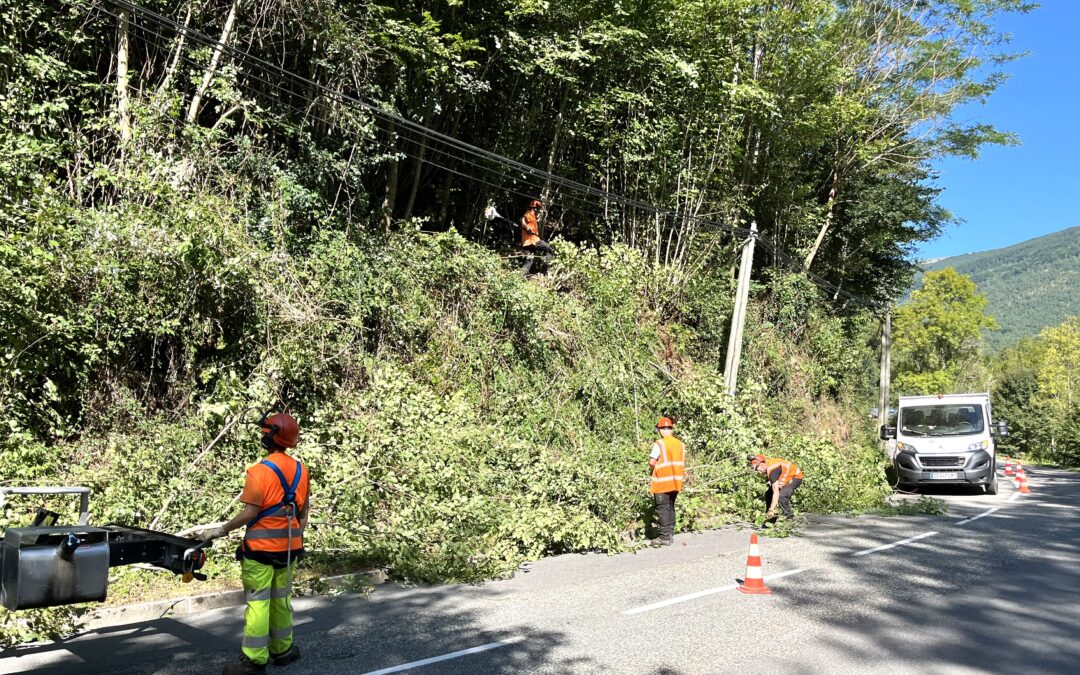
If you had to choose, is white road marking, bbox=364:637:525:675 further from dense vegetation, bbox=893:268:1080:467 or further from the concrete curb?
dense vegetation, bbox=893:268:1080:467

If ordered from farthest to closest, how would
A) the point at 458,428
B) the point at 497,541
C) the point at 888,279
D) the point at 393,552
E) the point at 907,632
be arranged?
the point at 888,279
the point at 458,428
the point at 497,541
the point at 393,552
the point at 907,632

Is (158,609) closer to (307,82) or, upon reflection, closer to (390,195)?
(307,82)

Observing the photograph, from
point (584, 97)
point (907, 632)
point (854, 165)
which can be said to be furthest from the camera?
point (854, 165)

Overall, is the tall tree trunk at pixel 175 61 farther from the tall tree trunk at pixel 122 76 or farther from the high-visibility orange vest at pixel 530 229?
the high-visibility orange vest at pixel 530 229

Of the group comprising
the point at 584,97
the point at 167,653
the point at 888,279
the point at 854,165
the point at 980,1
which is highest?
the point at 980,1

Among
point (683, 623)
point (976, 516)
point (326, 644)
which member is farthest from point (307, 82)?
point (976, 516)

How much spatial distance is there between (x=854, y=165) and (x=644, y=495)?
67.0 feet

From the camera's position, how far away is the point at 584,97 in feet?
56.3

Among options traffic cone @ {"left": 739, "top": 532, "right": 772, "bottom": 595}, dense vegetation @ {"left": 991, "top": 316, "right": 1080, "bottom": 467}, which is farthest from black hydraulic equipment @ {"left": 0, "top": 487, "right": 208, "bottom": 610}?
Answer: dense vegetation @ {"left": 991, "top": 316, "right": 1080, "bottom": 467}

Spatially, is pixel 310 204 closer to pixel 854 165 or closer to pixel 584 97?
pixel 584 97

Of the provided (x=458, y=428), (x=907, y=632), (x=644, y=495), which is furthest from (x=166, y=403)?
(x=907, y=632)

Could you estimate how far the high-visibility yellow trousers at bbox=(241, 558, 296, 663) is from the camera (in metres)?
4.76

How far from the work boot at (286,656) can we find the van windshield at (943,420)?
18172 millimetres

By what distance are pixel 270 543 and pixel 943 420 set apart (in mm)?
18988
